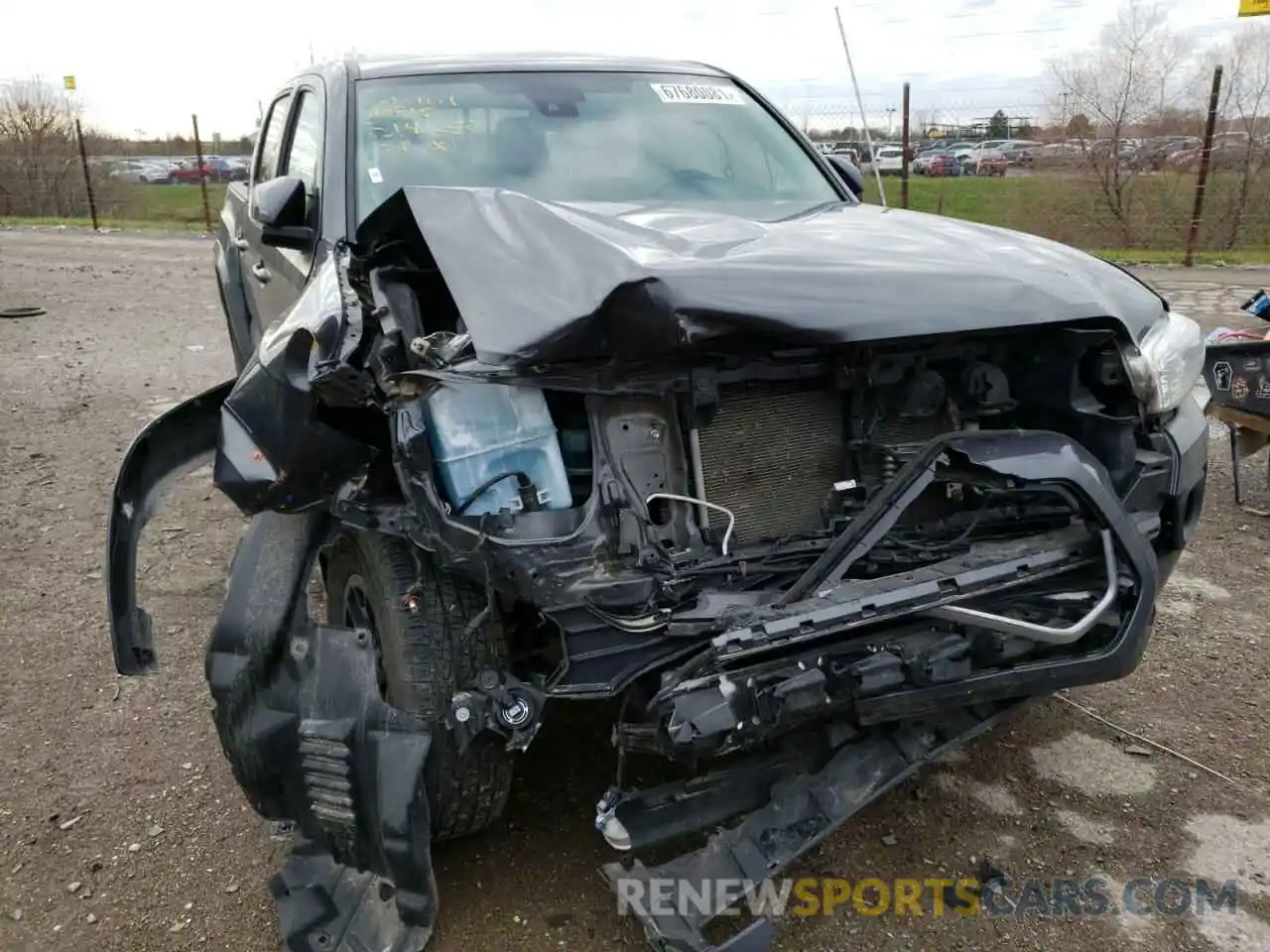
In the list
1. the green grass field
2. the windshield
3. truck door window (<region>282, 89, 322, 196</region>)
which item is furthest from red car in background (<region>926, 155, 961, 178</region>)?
truck door window (<region>282, 89, 322, 196</region>)

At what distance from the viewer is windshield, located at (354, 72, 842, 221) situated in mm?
3285

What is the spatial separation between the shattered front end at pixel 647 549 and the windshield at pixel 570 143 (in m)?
0.89

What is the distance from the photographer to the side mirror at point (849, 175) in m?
4.03

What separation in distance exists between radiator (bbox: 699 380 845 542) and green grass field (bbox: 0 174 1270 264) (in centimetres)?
943

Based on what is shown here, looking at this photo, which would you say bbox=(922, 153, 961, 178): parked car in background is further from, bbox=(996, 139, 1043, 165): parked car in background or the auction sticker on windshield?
the auction sticker on windshield

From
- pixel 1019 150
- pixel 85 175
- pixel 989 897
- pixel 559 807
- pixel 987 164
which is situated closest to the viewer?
pixel 989 897

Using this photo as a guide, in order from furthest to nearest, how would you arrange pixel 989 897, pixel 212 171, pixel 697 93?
1. pixel 212 171
2. pixel 697 93
3. pixel 989 897

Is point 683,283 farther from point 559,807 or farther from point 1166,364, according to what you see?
point 559,807

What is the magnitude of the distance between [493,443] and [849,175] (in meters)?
2.48

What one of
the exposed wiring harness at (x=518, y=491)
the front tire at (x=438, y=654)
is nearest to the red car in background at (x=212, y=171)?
the front tire at (x=438, y=654)

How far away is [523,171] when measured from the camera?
332cm

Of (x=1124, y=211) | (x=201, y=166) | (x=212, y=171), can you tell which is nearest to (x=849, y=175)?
(x=1124, y=211)

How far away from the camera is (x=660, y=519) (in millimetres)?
2332

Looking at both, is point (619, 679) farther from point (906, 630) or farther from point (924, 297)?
point (924, 297)
